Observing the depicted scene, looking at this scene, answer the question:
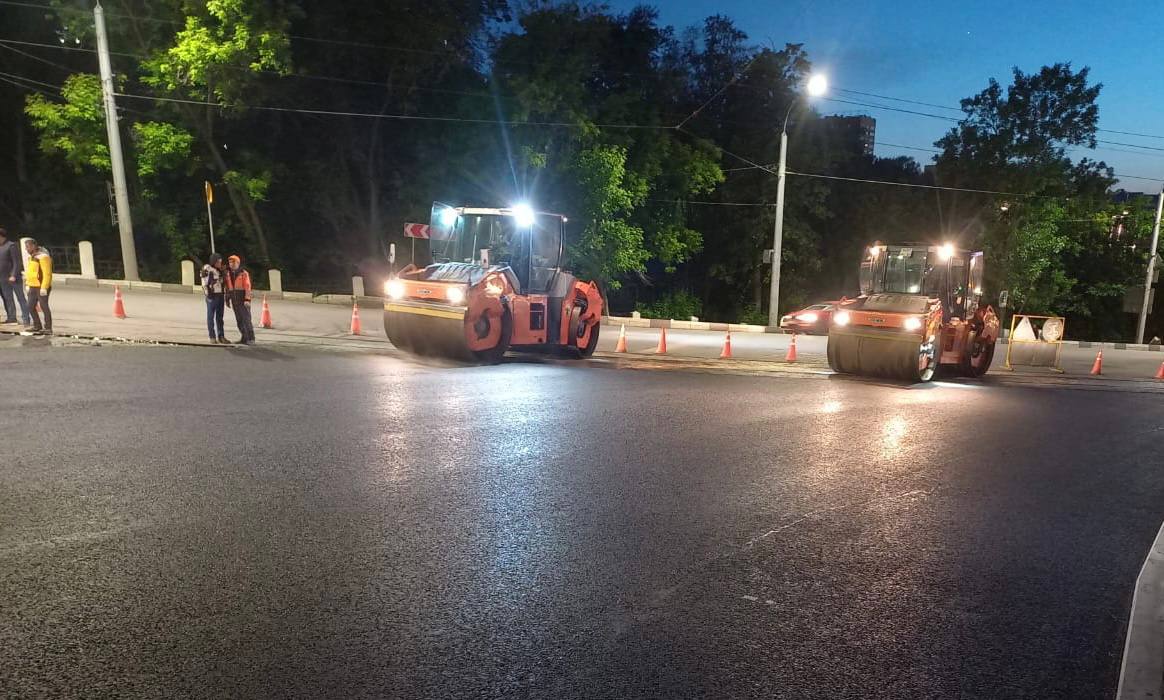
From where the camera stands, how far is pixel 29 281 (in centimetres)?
1346

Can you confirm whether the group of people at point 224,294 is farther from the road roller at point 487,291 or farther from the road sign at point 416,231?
the road sign at point 416,231

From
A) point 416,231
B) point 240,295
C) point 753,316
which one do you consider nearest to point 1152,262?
point 753,316

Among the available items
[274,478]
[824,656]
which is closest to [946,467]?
[824,656]

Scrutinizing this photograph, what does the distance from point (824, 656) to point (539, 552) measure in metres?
1.86

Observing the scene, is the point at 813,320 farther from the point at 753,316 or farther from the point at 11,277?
the point at 11,277

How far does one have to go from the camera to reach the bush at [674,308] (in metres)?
36.0

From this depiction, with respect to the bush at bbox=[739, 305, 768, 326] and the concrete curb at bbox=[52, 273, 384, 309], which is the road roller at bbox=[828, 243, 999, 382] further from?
the bush at bbox=[739, 305, 768, 326]

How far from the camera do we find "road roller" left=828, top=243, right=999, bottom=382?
1377cm

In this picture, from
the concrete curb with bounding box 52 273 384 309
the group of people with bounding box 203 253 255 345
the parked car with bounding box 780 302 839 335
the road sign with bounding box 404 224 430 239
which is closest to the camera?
the group of people with bounding box 203 253 255 345

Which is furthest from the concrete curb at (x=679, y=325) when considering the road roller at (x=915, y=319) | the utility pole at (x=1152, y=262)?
the utility pole at (x=1152, y=262)

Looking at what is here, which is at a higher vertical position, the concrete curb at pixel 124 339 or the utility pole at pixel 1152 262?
the utility pole at pixel 1152 262

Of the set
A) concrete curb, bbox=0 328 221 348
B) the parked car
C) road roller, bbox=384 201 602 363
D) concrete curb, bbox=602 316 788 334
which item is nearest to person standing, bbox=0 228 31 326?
concrete curb, bbox=0 328 221 348

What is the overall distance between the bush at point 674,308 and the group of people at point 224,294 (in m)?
22.9

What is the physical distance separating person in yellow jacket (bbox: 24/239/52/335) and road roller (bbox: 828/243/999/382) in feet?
46.9
